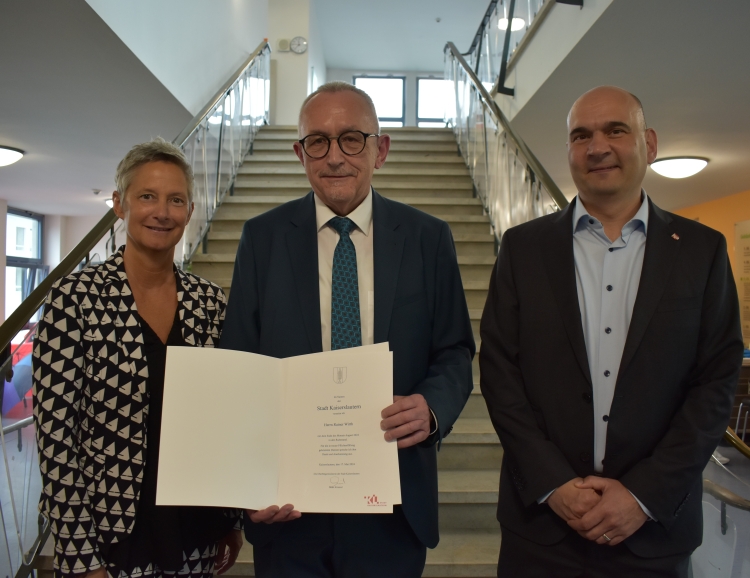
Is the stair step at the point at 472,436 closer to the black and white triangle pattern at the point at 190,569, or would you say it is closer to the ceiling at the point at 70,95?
the black and white triangle pattern at the point at 190,569

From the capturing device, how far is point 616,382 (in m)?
1.27

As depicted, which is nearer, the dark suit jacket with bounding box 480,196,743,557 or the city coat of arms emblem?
the city coat of arms emblem

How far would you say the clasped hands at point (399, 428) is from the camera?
1.08 m

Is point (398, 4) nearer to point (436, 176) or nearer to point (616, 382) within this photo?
point (436, 176)

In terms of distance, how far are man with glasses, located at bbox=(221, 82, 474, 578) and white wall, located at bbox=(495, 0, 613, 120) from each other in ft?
9.39

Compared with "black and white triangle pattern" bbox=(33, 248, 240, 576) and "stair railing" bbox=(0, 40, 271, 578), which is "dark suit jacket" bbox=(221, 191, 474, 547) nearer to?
"black and white triangle pattern" bbox=(33, 248, 240, 576)

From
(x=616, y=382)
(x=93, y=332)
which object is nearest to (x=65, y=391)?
(x=93, y=332)

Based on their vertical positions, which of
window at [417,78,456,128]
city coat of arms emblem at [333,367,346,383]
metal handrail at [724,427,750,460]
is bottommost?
metal handrail at [724,427,750,460]

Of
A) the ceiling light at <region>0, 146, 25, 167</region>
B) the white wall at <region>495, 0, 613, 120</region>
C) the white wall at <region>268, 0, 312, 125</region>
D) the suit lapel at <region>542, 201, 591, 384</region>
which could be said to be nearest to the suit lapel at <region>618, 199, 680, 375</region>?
the suit lapel at <region>542, 201, 591, 384</region>

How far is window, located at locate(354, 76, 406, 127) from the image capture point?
13914 mm

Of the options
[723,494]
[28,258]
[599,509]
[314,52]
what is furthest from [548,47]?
[28,258]

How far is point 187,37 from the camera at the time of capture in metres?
5.34

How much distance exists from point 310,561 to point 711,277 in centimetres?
115

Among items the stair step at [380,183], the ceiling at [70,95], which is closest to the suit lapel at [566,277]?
the ceiling at [70,95]
